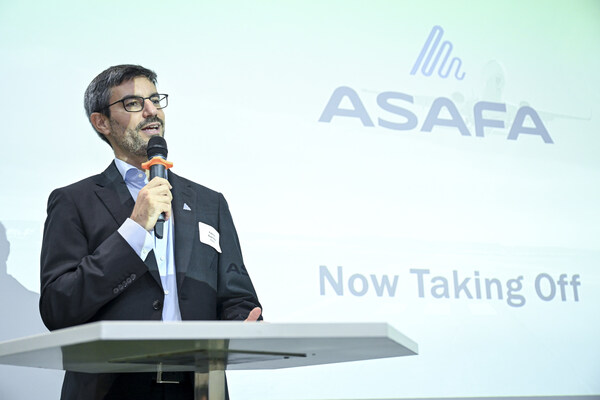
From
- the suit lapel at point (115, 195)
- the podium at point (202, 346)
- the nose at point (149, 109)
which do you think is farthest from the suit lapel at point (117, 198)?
the podium at point (202, 346)

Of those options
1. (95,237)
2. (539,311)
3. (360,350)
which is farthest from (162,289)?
(539,311)

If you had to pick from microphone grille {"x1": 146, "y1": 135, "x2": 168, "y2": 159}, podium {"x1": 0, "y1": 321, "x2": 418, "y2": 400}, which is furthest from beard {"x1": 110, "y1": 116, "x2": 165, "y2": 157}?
podium {"x1": 0, "y1": 321, "x2": 418, "y2": 400}

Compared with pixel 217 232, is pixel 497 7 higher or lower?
higher

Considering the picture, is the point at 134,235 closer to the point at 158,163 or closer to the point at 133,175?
the point at 158,163

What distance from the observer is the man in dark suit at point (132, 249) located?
1.54 meters

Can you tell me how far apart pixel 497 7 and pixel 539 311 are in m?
1.54

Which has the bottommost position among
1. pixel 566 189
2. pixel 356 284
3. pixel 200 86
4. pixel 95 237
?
pixel 95 237

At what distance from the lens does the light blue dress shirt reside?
1.55 m

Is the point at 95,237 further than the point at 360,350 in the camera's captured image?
Yes

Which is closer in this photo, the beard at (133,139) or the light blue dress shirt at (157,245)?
the light blue dress shirt at (157,245)

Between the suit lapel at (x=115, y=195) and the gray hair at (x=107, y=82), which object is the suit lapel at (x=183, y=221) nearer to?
the suit lapel at (x=115, y=195)

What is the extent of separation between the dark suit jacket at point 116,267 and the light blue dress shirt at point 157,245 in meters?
0.03

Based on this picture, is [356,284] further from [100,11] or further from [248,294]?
[100,11]

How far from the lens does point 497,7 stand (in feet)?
12.0
